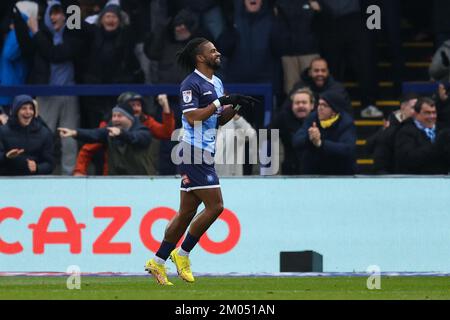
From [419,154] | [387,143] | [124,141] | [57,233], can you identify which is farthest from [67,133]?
[419,154]

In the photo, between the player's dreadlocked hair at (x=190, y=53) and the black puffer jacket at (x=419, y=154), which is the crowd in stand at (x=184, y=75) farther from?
the player's dreadlocked hair at (x=190, y=53)

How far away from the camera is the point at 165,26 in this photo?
2025 cm

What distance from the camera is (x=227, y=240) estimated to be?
1773 cm

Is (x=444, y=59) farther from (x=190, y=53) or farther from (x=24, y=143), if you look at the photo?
(x=190, y=53)

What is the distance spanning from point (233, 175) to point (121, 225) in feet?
5.23

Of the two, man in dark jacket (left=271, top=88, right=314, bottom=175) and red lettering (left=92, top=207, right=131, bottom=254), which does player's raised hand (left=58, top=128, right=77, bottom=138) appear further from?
man in dark jacket (left=271, top=88, right=314, bottom=175)

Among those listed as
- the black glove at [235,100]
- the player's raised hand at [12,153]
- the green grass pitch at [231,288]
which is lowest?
the green grass pitch at [231,288]

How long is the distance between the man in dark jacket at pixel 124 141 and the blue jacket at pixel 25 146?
38 centimetres

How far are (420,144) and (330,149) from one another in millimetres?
1164

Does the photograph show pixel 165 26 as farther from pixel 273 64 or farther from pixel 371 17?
pixel 371 17

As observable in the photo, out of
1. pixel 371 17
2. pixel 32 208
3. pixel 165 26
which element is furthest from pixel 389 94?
pixel 32 208

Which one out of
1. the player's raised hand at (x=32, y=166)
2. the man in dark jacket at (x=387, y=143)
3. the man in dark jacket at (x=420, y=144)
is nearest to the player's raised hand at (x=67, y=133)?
the player's raised hand at (x=32, y=166)

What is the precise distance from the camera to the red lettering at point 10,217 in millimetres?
17797

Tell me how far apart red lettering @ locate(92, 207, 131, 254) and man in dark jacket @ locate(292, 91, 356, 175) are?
8.23ft
